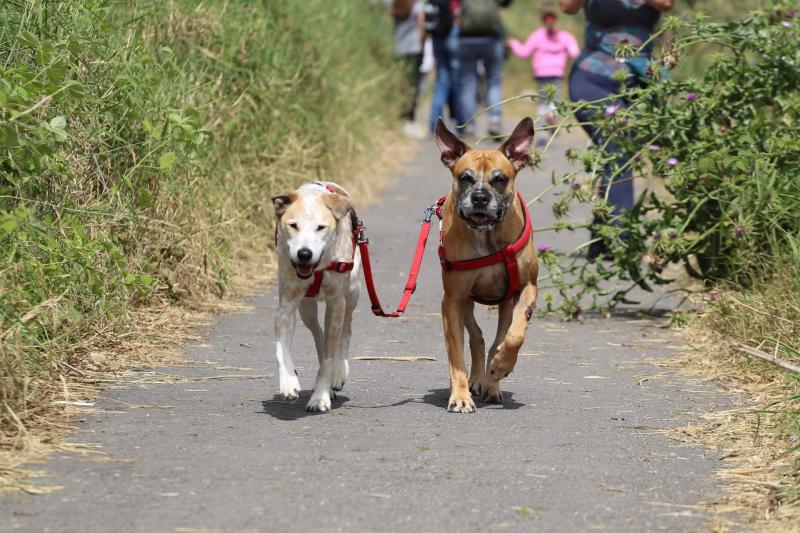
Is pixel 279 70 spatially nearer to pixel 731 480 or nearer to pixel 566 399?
pixel 566 399

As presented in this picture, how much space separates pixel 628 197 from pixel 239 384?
16.1 feet

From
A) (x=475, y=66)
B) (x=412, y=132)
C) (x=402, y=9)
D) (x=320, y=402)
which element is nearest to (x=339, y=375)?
(x=320, y=402)

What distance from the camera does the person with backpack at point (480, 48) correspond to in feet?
62.3

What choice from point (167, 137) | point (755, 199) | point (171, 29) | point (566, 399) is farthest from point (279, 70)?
point (566, 399)

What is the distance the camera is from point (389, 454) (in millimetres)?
5590

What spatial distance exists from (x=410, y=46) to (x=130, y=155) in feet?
42.0

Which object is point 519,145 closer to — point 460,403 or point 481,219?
point 481,219

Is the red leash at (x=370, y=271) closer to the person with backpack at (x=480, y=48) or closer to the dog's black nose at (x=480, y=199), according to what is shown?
the dog's black nose at (x=480, y=199)

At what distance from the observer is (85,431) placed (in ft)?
19.0

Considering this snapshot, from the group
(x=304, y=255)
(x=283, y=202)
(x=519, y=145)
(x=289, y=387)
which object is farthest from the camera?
(x=519, y=145)

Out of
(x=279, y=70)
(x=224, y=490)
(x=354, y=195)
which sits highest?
(x=279, y=70)

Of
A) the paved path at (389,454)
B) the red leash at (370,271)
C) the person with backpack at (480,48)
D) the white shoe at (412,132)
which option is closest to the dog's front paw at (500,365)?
the paved path at (389,454)

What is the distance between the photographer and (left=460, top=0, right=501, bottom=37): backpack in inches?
746

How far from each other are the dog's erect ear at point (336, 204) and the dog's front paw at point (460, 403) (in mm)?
1012
